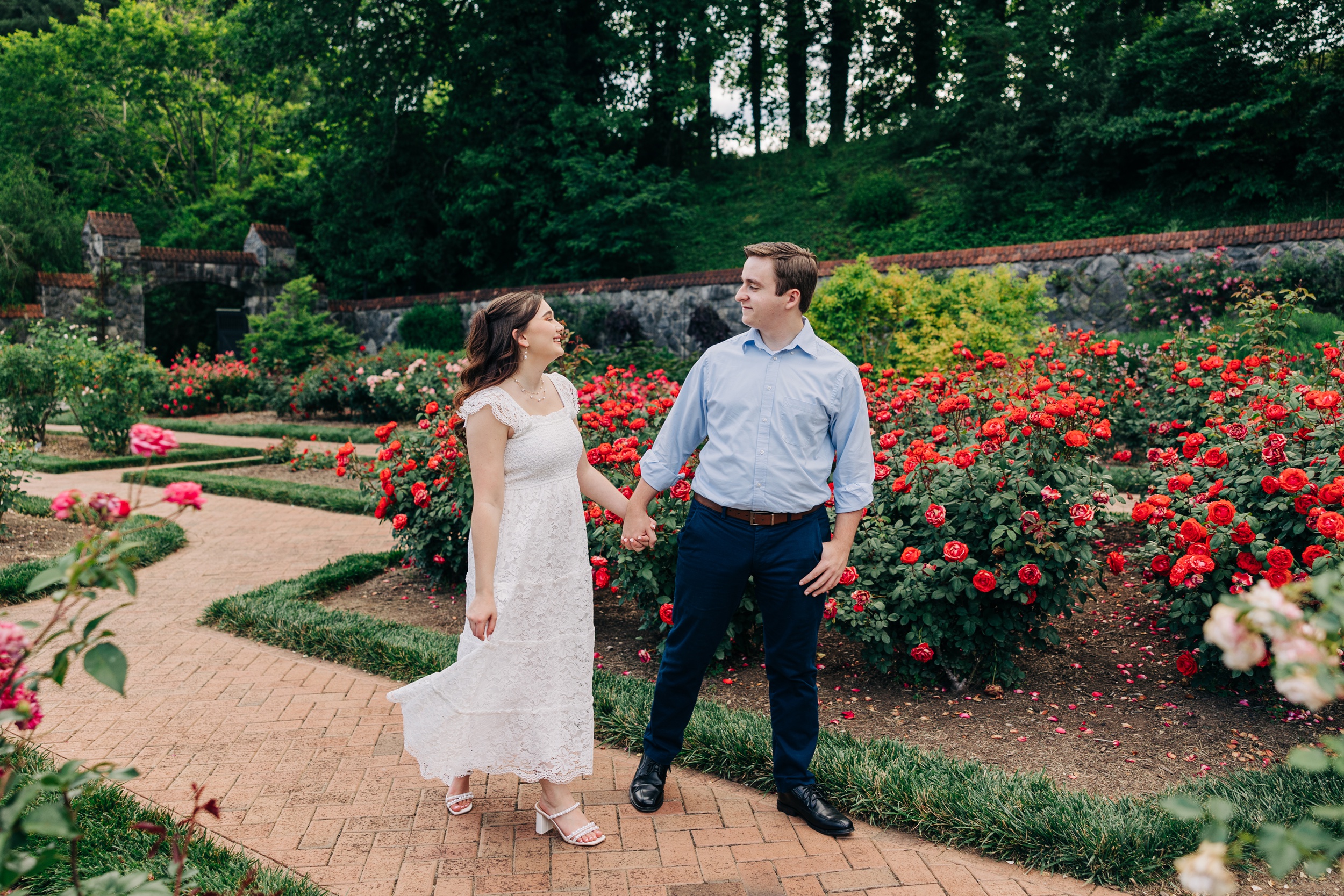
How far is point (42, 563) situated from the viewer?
5324 mm

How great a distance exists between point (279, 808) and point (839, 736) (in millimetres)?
2002

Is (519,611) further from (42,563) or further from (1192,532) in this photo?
(42,563)

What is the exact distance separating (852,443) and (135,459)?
33.8ft

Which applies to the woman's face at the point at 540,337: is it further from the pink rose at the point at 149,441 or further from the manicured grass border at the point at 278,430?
the manicured grass border at the point at 278,430

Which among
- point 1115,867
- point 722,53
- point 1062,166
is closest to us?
point 1115,867

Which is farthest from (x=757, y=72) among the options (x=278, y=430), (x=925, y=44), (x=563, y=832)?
(x=563, y=832)

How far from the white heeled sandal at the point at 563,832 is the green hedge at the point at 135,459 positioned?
8675 millimetres

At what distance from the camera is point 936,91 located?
21.4 m

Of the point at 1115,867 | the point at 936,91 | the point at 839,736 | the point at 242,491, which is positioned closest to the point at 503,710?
the point at 839,736

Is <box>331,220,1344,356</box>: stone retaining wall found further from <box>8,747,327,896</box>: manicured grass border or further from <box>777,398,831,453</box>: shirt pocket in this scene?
<box>8,747,327,896</box>: manicured grass border

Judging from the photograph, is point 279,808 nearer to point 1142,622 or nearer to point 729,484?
point 729,484

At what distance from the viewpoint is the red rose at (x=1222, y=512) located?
3.25m

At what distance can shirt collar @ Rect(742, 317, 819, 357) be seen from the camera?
9.37ft

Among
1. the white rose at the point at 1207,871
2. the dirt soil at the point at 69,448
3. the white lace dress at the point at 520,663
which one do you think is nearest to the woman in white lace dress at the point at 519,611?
the white lace dress at the point at 520,663
